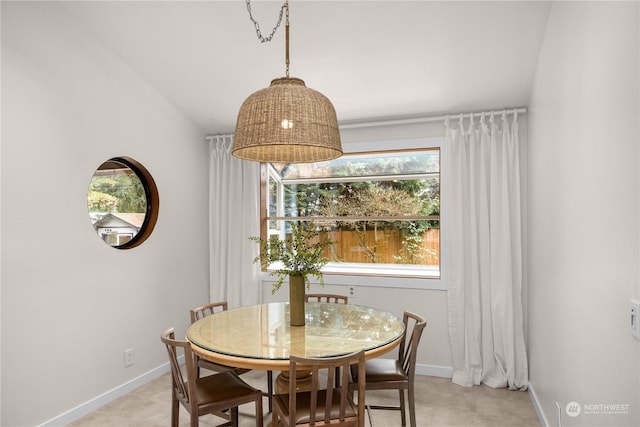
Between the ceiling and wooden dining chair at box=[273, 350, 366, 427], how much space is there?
2.07 m

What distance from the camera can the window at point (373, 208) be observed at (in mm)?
4082

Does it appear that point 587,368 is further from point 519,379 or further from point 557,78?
point 519,379

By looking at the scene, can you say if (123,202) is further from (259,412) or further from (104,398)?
(259,412)

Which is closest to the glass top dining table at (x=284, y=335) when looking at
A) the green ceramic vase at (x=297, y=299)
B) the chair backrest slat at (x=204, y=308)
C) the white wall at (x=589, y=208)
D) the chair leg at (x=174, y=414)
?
the green ceramic vase at (x=297, y=299)

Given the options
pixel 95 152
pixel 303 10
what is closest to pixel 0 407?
pixel 95 152

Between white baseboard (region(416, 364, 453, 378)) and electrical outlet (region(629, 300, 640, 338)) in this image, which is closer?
electrical outlet (region(629, 300, 640, 338))

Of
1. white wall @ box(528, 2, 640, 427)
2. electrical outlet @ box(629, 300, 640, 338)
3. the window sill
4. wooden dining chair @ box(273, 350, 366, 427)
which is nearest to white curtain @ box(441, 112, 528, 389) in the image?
the window sill

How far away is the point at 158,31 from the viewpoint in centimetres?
309

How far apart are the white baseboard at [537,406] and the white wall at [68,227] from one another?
312 cm

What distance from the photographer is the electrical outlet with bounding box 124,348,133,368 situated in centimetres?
352

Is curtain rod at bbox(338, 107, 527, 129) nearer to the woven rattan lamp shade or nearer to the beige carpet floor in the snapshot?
the woven rattan lamp shade

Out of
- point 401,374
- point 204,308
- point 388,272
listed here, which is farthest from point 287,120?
point 388,272

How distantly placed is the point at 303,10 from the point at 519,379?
129 inches

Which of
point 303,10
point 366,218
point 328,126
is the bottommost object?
point 366,218
